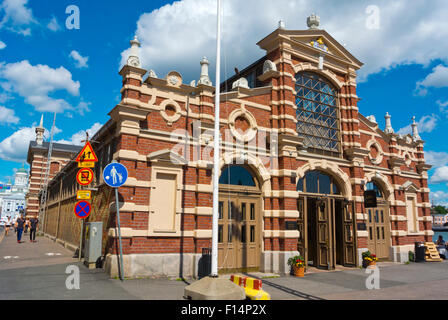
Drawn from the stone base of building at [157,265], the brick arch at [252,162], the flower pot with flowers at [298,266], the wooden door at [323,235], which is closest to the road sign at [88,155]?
the stone base of building at [157,265]

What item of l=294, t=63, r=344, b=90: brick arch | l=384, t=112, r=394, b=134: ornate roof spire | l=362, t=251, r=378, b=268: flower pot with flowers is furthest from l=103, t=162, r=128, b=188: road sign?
l=384, t=112, r=394, b=134: ornate roof spire

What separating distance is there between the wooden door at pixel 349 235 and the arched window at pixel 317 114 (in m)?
2.96

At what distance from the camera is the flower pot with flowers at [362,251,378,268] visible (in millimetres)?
14898

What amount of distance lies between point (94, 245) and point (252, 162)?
22.2 ft

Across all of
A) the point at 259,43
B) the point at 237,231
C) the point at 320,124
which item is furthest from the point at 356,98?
the point at 237,231

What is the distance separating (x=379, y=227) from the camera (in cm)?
1766

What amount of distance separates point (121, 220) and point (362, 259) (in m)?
11.5

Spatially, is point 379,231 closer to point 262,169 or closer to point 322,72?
point 262,169

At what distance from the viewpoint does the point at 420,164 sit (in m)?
20.8

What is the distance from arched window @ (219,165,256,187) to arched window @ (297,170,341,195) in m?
2.65

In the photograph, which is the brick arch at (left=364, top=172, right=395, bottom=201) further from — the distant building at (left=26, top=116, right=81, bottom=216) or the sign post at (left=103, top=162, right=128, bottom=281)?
the distant building at (left=26, top=116, right=81, bottom=216)

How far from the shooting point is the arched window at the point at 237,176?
508 inches

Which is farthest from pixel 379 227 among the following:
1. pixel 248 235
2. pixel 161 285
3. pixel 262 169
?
pixel 161 285

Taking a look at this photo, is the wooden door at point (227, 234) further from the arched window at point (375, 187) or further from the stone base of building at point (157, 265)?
the arched window at point (375, 187)
